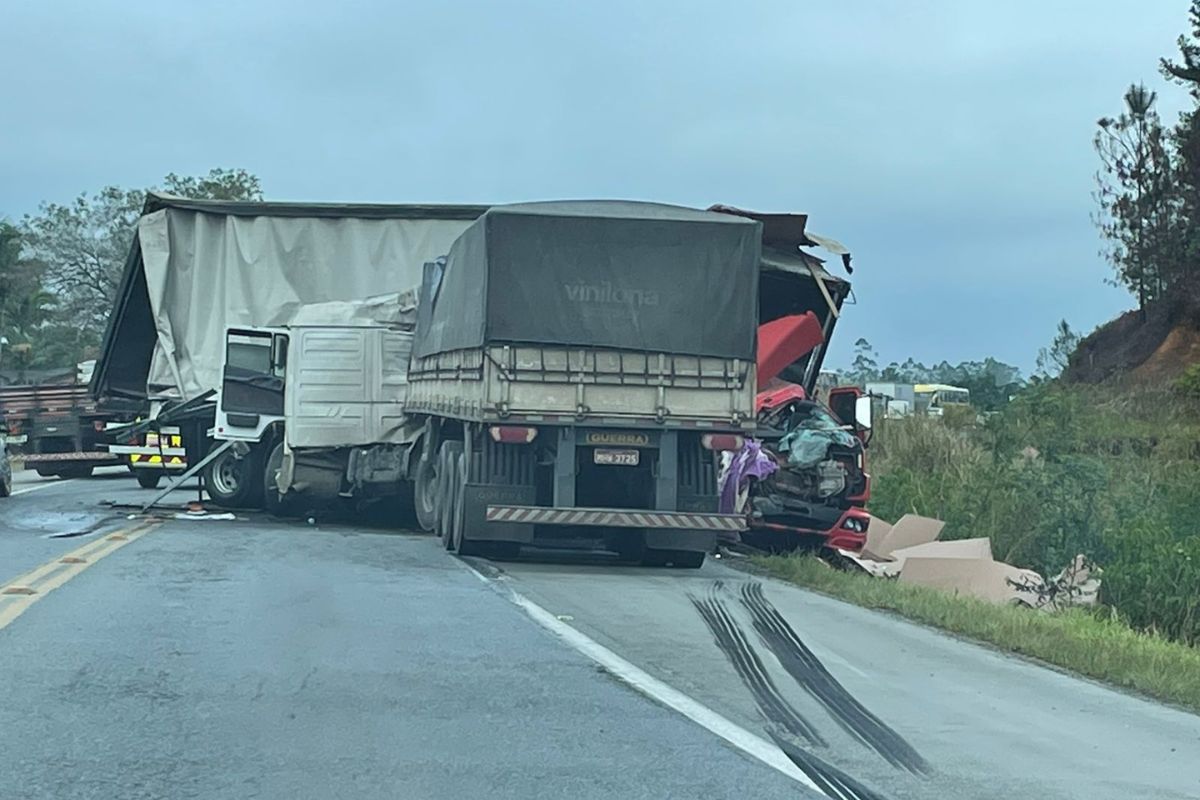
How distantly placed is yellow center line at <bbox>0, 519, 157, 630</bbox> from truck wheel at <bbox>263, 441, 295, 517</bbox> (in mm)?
3215

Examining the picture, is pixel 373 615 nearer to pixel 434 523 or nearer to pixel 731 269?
pixel 731 269

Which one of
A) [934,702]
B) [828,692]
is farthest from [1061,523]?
[828,692]

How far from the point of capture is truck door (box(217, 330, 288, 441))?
21.2m

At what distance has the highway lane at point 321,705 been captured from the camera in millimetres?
6617

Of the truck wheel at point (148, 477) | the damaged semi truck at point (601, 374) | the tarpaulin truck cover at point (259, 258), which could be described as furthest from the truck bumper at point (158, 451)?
the damaged semi truck at point (601, 374)

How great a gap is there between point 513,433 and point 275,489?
24.2 feet

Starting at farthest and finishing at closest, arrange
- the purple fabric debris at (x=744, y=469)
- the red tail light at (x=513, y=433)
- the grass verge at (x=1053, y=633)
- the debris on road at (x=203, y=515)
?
the debris on road at (x=203, y=515) → the purple fabric debris at (x=744, y=469) → the red tail light at (x=513, y=433) → the grass verge at (x=1053, y=633)

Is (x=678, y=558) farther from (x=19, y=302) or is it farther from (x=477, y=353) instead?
(x=19, y=302)

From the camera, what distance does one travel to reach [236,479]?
22.3m

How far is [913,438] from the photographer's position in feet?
83.8

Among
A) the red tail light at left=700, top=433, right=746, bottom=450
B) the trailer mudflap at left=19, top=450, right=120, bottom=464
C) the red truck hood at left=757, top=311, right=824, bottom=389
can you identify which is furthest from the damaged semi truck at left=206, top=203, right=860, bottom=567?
the trailer mudflap at left=19, top=450, right=120, bottom=464

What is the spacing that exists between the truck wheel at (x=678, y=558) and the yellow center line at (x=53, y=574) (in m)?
5.32

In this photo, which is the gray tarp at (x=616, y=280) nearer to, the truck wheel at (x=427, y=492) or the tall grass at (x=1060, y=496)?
the truck wheel at (x=427, y=492)

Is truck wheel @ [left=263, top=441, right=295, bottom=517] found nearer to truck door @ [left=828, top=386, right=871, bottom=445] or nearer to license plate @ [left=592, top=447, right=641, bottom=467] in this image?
license plate @ [left=592, top=447, right=641, bottom=467]
